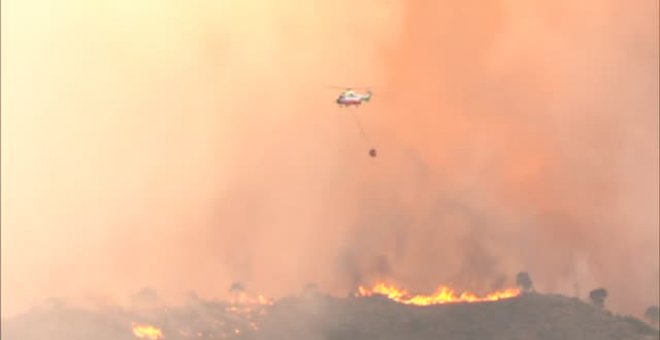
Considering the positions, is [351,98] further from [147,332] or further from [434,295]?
[147,332]

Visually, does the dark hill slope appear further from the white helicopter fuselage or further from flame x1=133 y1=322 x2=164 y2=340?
the white helicopter fuselage

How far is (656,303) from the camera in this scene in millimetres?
143125

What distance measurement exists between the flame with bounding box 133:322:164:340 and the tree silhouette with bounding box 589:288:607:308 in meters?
50.2

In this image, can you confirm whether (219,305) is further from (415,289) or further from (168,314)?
(415,289)

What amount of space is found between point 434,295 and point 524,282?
10.7 metres

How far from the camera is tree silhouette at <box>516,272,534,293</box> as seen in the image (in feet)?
454

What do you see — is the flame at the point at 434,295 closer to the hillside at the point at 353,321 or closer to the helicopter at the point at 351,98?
the hillside at the point at 353,321

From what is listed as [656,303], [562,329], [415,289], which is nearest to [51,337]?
[415,289]

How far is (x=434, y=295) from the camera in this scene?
13912cm

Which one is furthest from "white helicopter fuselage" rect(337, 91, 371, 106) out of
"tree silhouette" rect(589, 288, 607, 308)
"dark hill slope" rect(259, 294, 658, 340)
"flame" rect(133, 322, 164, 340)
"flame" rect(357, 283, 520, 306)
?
"tree silhouette" rect(589, 288, 607, 308)

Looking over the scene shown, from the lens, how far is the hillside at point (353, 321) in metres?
124

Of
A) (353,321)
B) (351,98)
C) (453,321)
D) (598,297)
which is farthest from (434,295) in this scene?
(351,98)

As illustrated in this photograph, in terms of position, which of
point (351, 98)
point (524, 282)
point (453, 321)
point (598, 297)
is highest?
point (351, 98)

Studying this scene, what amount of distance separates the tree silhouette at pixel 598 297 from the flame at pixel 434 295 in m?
8.68
